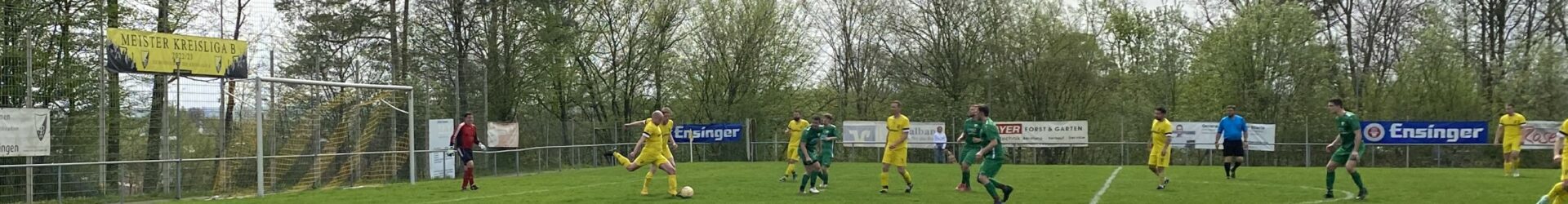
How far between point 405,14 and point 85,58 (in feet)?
36.5

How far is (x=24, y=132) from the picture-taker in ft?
51.9

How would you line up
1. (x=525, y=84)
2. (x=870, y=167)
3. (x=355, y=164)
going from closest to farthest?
(x=355, y=164) → (x=870, y=167) → (x=525, y=84)

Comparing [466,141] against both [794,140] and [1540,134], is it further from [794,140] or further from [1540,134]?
[1540,134]

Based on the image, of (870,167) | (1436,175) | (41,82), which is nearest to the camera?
(41,82)

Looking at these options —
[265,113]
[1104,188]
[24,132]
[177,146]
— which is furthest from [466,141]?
[1104,188]

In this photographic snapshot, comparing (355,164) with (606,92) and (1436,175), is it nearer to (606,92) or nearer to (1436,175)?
(1436,175)

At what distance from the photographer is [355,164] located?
20266mm

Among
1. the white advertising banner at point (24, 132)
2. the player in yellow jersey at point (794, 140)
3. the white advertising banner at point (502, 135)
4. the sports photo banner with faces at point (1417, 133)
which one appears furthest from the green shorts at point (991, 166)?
the sports photo banner with faces at point (1417, 133)

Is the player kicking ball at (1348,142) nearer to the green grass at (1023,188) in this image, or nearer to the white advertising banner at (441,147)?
the green grass at (1023,188)

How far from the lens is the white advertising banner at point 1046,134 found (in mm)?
33125

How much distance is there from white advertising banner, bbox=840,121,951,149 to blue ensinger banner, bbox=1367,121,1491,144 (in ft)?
34.3

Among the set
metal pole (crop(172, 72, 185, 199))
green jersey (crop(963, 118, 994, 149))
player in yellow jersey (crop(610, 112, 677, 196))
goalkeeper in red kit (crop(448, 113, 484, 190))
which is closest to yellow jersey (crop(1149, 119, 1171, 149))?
green jersey (crop(963, 118, 994, 149))

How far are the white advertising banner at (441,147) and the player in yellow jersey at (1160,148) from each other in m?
12.3

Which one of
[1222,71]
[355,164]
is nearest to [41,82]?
[355,164]
